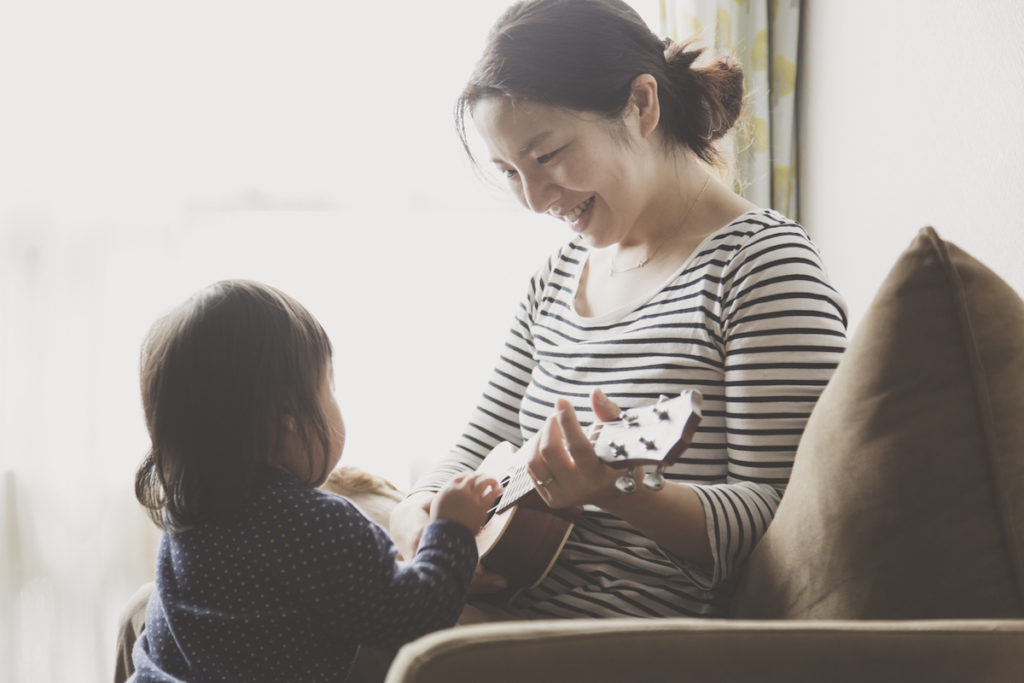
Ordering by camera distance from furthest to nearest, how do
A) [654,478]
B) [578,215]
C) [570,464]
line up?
[578,215] → [570,464] → [654,478]

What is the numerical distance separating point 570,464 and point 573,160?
17.2 inches

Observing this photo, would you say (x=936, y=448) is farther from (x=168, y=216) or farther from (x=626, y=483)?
(x=168, y=216)

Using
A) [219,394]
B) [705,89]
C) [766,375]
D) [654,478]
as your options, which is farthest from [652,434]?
[705,89]

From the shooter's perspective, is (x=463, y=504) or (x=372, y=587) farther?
(x=463, y=504)

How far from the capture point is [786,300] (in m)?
0.99

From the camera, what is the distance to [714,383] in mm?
1055

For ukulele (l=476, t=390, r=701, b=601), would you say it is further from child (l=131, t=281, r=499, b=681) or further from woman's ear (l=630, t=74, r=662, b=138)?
woman's ear (l=630, t=74, r=662, b=138)

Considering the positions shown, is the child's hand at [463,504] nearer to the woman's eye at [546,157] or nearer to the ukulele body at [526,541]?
the ukulele body at [526,541]

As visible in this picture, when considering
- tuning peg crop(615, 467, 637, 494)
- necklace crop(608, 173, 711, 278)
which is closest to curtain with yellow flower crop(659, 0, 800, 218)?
necklace crop(608, 173, 711, 278)

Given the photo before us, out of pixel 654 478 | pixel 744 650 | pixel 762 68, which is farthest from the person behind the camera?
pixel 762 68

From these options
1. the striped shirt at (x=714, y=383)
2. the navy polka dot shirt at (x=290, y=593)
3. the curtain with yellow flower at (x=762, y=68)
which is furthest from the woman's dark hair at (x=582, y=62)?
the curtain with yellow flower at (x=762, y=68)

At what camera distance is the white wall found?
1185mm

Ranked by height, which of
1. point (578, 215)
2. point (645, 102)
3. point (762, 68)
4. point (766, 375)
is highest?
point (762, 68)

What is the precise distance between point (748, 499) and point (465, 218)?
1390 mm
